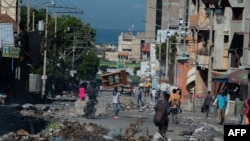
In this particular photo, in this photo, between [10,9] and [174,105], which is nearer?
[174,105]

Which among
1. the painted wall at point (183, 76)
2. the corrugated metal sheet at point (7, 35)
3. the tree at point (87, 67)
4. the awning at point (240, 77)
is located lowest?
the tree at point (87, 67)

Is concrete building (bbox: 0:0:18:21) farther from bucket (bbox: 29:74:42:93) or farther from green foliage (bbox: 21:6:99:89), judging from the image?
green foliage (bbox: 21:6:99:89)

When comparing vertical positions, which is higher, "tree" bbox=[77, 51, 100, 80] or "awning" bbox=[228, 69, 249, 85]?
"awning" bbox=[228, 69, 249, 85]

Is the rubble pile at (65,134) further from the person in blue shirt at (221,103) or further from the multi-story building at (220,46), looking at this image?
the multi-story building at (220,46)

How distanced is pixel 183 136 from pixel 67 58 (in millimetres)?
89272

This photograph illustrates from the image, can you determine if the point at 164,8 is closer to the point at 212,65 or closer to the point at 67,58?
the point at 67,58

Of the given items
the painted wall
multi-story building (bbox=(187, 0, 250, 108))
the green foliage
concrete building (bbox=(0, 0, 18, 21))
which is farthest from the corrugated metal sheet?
the green foliage

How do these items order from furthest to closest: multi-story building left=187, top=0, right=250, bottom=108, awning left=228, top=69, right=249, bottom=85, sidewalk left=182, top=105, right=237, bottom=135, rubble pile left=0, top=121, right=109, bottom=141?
1. multi-story building left=187, top=0, right=250, bottom=108
2. awning left=228, top=69, right=249, bottom=85
3. sidewalk left=182, top=105, right=237, bottom=135
4. rubble pile left=0, top=121, right=109, bottom=141

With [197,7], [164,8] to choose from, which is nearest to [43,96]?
[197,7]

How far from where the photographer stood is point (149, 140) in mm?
24062

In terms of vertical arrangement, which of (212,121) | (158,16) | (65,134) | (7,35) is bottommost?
(212,121)

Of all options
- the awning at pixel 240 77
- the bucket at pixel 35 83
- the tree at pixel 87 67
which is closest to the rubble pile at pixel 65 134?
the awning at pixel 240 77

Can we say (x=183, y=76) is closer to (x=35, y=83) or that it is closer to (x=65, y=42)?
(x=35, y=83)

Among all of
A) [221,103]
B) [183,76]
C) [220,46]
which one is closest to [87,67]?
[183,76]
